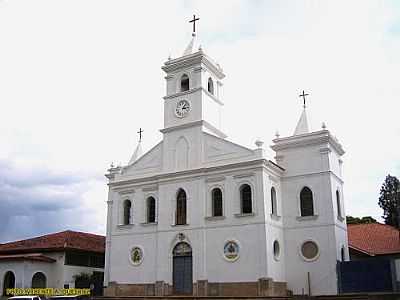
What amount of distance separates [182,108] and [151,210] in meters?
6.90

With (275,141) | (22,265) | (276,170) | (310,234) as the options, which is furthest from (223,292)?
(22,265)

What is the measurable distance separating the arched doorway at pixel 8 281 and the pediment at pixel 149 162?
1067 centimetres

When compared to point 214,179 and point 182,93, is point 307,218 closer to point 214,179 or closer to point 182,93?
point 214,179

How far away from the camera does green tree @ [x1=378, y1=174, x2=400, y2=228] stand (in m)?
48.5

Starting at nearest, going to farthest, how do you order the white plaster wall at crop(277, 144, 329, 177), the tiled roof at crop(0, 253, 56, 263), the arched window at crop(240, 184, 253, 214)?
the arched window at crop(240, 184, 253, 214) → the white plaster wall at crop(277, 144, 329, 177) → the tiled roof at crop(0, 253, 56, 263)

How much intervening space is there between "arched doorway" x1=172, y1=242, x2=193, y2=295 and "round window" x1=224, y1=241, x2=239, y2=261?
92.8 inches

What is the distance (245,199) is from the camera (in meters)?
28.7

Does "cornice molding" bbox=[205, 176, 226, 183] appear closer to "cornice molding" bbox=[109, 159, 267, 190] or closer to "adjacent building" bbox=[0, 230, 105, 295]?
"cornice molding" bbox=[109, 159, 267, 190]

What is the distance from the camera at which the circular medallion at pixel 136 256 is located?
31031 millimetres

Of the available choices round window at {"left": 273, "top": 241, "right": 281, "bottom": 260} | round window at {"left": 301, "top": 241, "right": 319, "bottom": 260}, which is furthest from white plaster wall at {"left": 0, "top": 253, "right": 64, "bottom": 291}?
round window at {"left": 301, "top": 241, "right": 319, "bottom": 260}

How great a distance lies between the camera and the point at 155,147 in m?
32.7

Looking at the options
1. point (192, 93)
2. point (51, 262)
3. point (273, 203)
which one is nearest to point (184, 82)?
point (192, 93)

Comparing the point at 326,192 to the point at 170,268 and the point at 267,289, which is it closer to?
the point at 267,289

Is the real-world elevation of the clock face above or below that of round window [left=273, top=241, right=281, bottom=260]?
above
